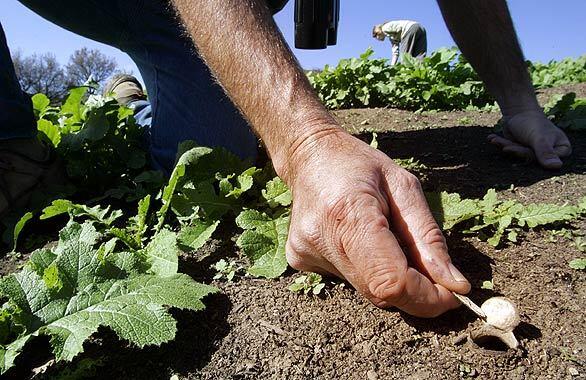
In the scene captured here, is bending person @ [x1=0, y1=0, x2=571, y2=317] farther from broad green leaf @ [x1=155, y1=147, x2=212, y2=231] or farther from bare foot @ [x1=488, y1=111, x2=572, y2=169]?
broad green leaf @ [x1=155, y1=147, x2=212, y2=231]

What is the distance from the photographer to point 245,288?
1809 mm

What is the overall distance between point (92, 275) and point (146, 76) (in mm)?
2092

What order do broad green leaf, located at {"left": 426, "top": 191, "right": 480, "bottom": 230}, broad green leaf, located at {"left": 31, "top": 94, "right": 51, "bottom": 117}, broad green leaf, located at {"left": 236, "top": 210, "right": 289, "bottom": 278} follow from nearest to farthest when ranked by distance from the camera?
1. broad green leaf, located at {"left": 236, "top": 210, "right": 289, "bottom": 278}
2. broad green leaf, located at {"left": 426, "top": 191, "right": 480, "bottom": 230}
3. broad green leaf, located at {"left": 31, "top": 94, "right": 51, "bottom": 117}

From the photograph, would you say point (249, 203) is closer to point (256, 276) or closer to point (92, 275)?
point (256, 276)

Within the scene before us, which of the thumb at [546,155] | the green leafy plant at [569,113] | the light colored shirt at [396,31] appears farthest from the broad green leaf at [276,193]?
the light colored shirt at [396,31]

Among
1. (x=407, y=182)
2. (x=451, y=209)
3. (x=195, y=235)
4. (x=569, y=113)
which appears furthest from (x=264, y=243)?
(x=569, y=113)

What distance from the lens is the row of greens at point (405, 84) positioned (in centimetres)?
520

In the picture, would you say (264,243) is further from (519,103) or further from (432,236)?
(519,103)

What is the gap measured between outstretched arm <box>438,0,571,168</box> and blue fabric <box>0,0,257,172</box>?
1.71 metres

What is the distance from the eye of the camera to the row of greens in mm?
5203

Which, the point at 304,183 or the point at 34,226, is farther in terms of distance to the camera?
the point at 34,226

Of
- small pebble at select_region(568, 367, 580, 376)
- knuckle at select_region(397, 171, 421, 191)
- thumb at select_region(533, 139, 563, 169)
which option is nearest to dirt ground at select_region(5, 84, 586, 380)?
small pebble at select_region(568, 367, 580, 376)

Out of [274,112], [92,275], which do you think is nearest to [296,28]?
[274,112]

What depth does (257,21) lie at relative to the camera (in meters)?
1.76
